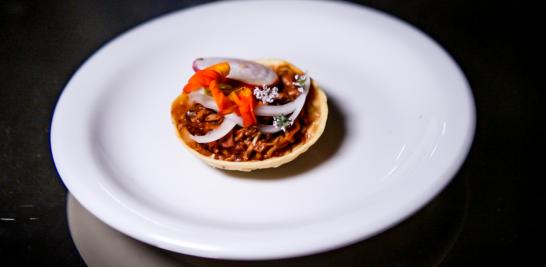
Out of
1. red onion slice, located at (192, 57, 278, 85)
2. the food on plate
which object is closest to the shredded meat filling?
the food on plate

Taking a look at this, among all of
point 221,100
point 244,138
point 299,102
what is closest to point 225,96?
point 221,100

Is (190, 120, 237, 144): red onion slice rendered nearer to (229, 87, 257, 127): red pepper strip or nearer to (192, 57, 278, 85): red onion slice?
(229, 87, 257, 127): red pepper strip

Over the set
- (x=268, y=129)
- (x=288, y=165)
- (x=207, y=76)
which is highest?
(x=207, y=76)

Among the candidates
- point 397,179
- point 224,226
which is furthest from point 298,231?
point 397,179

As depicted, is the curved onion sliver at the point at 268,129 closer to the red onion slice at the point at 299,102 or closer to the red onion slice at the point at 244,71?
the red onion slice at the point at 299,102

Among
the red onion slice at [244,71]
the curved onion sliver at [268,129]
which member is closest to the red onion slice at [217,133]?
the curved onion sliver at [268,129]

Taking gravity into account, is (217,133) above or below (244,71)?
below

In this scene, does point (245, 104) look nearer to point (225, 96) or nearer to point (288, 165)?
point (225, 96)
